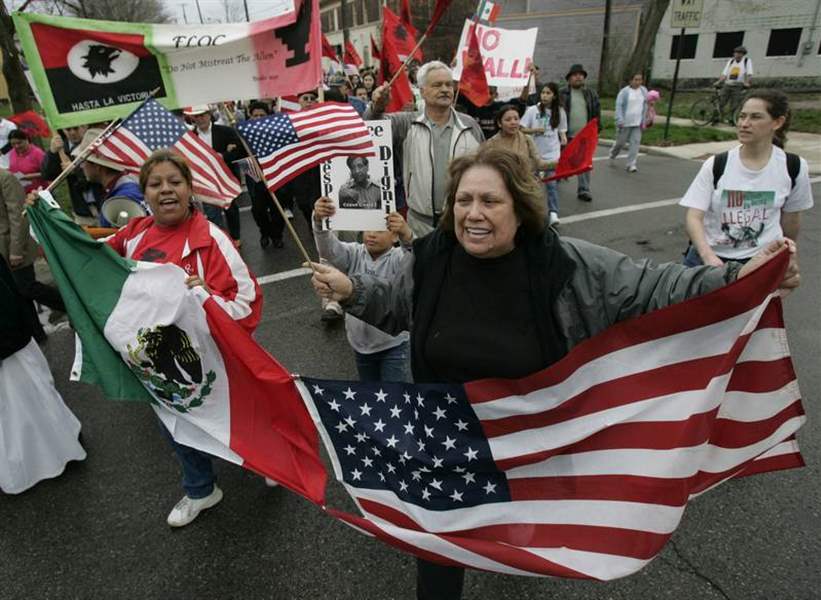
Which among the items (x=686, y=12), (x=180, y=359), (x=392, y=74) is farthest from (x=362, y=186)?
(x=686, y=12)

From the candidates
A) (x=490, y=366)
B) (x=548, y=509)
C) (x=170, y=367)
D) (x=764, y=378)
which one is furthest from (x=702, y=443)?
(x=170, y=367)

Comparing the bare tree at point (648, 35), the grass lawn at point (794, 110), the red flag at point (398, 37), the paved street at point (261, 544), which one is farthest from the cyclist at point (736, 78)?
the paved street at point (261, 544)

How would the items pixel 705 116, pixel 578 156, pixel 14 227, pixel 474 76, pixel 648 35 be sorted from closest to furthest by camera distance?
pixel 14 227 < pixel 578 156 < pixel 474 76 < pixel 705 116 < pixel 648 35

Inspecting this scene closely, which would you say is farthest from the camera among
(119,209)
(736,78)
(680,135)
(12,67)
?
(736,78)

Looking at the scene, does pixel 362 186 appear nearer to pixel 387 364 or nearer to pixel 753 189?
pixel 387 364

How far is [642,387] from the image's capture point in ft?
6.32

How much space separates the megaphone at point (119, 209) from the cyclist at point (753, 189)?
3.95 meters

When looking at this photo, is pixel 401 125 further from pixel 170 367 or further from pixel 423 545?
pixel 423 545

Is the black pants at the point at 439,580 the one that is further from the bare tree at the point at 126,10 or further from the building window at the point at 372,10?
the building window at the point at 372,10

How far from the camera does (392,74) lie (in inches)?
276

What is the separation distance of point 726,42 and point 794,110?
10271 mm

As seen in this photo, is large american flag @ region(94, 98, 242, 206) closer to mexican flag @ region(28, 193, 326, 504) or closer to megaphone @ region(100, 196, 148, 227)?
mexican flag @ region(28, 193, 326, 504)

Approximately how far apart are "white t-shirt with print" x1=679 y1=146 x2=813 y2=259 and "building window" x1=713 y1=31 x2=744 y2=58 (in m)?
30.0

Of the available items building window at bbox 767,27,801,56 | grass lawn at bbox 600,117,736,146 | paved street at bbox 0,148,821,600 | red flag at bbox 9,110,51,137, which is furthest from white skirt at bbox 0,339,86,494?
building window at bbox 767,27,801,56
